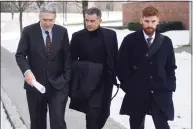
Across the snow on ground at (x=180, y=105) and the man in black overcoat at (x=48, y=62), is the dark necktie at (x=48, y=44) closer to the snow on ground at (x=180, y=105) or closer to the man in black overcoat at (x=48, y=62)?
the man in black overcoat at (x=48, y=62)

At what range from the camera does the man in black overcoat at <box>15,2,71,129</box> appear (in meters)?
4.45

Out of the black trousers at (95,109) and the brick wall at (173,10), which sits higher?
the brick wall at (173,10)

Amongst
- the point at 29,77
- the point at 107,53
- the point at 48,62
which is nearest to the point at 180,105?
the point at 107,53

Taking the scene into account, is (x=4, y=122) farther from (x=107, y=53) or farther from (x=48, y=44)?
(x=107, y=53)

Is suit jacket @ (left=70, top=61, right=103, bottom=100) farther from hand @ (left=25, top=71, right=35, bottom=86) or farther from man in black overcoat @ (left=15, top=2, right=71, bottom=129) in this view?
hand @ (left=25, top=71, right=35, bottom=86)

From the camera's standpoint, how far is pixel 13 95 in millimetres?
9195

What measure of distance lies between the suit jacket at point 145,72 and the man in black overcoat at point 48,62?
635 millimetres

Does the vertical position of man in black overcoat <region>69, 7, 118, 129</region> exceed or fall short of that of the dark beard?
it falls short

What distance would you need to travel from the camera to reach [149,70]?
170 inches

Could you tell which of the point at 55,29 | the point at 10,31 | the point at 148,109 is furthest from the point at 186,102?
the point at 10,31

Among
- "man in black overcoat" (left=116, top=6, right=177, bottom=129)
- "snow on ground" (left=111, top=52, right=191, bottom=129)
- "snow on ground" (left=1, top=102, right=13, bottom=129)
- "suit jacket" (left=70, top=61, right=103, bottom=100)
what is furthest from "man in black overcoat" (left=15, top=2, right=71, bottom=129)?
"snow on ground" (left=1, top=102, right=13, bottom=129)

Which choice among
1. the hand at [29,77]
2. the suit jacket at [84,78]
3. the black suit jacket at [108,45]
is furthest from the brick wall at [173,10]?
the hand at [29,77]

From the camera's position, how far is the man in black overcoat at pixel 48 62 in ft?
14.6

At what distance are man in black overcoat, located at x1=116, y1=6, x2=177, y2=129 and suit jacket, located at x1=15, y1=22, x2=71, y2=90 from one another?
0.61 m
